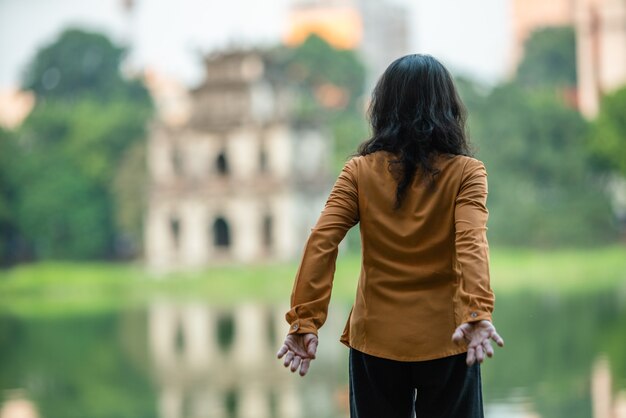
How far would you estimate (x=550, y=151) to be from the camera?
28922 mm

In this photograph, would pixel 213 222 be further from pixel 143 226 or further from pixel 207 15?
pixel 207 15

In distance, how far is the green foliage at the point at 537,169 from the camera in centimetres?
2645

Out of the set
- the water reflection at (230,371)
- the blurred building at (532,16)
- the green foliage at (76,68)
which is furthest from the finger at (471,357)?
the blurred building at (532,16)

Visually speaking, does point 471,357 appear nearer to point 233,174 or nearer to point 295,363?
point 295,363

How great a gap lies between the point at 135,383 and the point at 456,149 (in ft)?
23.1

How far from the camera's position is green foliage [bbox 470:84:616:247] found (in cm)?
2645

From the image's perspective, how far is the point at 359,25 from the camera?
4184 centimetres

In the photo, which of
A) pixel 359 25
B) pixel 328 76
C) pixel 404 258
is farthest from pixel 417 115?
pixel 359 25

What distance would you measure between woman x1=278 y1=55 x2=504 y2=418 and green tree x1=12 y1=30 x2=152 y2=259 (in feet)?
85.9

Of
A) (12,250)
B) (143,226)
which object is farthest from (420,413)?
(12,250)

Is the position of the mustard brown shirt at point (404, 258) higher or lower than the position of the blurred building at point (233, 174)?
higher

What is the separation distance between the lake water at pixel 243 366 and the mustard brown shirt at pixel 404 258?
349cm

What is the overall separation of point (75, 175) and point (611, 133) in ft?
40.3

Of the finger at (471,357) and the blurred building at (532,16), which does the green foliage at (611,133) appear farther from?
the finger at (471,357)
